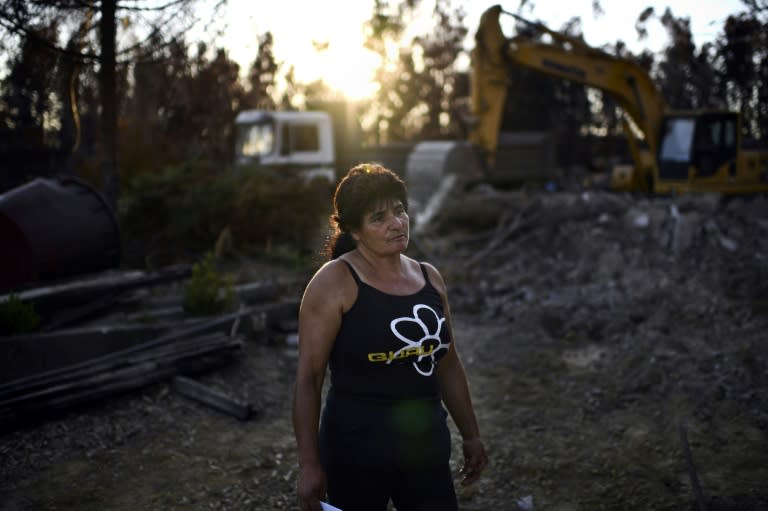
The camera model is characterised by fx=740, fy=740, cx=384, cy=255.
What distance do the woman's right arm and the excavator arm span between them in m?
11.7

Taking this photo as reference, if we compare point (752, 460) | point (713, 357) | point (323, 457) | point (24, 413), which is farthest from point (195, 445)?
point (713, 357)

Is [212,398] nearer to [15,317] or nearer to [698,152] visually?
[15,317]

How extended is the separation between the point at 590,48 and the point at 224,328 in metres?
9.61

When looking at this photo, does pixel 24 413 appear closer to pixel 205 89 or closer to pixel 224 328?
pixel 224 328

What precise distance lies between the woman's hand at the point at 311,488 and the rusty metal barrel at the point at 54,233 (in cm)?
520

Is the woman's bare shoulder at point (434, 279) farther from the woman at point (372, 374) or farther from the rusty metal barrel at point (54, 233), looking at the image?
the rusty metal barrel at point (54, 233)

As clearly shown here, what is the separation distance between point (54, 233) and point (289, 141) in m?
8.92

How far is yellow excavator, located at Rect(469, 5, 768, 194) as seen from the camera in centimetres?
1273

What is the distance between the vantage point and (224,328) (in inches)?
272

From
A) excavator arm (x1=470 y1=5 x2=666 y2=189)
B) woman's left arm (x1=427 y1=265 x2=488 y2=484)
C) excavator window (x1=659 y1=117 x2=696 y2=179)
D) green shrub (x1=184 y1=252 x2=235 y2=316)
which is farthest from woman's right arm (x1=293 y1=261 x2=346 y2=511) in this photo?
excavator window (x1=659 y1=117 x2=696 y2=179)

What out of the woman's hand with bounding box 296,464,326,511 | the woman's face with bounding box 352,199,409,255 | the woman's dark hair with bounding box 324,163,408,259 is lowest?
the woman's hand with bounding box 296,464,326,511

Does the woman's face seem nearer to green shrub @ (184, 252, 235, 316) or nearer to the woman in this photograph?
the woman

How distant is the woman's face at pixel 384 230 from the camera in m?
2.60

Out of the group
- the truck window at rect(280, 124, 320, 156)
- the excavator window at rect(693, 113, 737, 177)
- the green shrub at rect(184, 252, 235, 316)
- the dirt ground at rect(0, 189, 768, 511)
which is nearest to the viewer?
the dirt ground at rect(0, 189, 768, 511)
